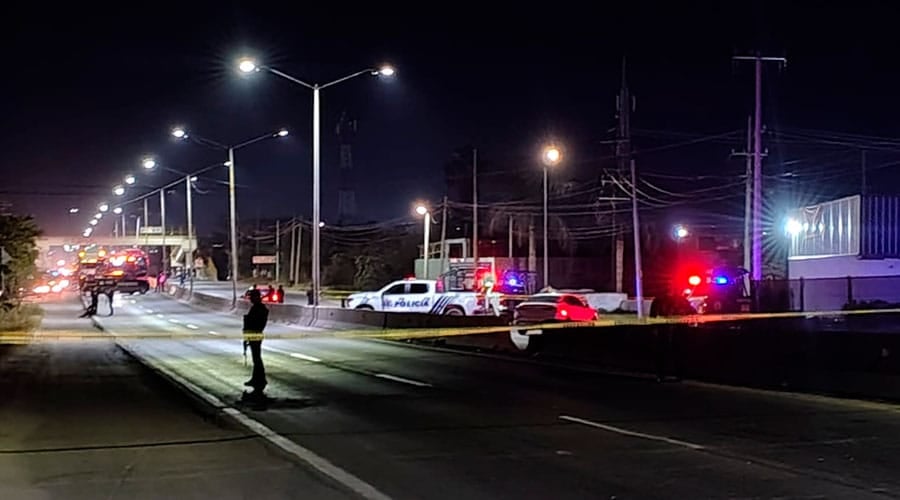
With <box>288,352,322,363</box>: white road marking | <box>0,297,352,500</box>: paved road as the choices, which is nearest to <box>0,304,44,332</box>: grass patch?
<box>288,352,322,363</box>: white road marking

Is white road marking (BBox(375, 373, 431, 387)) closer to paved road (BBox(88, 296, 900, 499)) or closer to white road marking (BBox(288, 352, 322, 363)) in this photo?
paved road (BBox(88, 296, 900, 499))

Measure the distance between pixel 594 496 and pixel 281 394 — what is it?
1004 centimetres

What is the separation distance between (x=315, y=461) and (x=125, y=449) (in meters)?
2.49

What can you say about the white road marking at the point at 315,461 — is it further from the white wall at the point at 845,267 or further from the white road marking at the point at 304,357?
the white wall at the point at 845,267

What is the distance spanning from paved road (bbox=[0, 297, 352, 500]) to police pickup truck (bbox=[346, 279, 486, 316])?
2147 cm

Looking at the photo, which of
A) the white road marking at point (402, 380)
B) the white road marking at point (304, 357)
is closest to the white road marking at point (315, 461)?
the white road marking at point (402, 380)

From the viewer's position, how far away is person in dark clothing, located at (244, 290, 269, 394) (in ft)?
60.6

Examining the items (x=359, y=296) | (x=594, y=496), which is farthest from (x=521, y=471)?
(x=359, y=296)

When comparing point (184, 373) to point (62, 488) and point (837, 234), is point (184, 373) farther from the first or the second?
point (837, 234)

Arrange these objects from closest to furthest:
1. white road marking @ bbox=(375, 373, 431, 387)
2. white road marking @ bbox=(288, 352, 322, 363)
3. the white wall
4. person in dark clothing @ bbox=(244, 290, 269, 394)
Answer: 1. person in dark clothing @ bbox=(244, 290, 269, 394)
2. white road marking @ bbox=(375, 373, 431, 387)
3. white road marking @ bbox=(288, 352, 322, 363)
4. the white wall

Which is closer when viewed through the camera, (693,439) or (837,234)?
(693,439)

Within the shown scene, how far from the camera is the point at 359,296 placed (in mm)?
46781

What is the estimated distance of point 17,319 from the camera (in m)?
40.1

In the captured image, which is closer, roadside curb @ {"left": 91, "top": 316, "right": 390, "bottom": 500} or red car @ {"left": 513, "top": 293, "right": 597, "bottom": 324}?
roadside curb @ {"left": 91, "top": 316, "right": 390, "bottom": 500}
